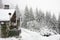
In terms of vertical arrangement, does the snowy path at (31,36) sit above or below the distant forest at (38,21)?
below

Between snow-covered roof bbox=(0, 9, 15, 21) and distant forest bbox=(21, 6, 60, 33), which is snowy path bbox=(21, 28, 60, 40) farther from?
snow-covered roof bbox=(0, 9, 15, 21)

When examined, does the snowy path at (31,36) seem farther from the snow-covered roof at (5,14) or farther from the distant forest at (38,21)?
the snow-covered roof at (5,14)

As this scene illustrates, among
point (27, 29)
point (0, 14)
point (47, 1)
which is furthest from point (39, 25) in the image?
point (0, 14)

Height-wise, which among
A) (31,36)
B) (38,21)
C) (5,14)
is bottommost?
(31,36)

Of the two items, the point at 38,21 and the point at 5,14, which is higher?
the point at 5,14

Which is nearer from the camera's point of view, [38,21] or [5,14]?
[5,14]

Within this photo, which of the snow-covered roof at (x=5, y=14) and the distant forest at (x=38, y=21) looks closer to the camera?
the snow-covered roof at (x=5, y=14)

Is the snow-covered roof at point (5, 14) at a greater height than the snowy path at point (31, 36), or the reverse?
the snow-covered roof at point (5, 14)

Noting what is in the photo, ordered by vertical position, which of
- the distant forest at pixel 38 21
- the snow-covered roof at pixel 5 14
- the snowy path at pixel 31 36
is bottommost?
the snowy path at pixel 31 36

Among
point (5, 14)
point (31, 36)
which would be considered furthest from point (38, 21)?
point (5, 14)

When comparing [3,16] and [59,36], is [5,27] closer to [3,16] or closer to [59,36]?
[3,16]

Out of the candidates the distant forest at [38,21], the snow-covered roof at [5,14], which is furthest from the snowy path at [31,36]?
the snow-covered roof at [5,14]

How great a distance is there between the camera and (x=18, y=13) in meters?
1.40

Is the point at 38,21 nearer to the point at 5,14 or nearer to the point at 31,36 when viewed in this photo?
the point at 31,36
